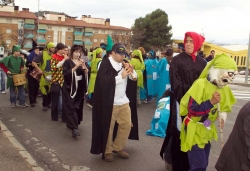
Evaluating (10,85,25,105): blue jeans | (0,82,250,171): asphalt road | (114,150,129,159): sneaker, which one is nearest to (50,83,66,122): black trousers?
(0,82,250,171): asphalt road

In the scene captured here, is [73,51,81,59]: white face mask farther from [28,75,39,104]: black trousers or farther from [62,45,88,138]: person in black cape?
[28,75,39,104]: black trousers

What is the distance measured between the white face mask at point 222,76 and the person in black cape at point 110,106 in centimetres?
166

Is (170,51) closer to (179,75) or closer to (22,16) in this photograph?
(179,75)

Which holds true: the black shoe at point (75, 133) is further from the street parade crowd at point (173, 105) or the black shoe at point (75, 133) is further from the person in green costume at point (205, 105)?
the person in green costume at point (205, 105)

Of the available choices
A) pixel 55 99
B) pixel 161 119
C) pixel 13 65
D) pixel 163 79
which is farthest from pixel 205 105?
pixel 13 65

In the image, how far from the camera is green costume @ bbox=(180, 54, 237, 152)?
3957 millimetres

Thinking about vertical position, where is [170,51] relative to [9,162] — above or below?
above

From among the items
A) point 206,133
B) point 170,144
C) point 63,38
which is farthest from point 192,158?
point 63,38

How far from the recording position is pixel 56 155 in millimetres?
5809

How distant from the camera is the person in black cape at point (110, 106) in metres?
5.29

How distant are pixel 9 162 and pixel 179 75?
114 inches

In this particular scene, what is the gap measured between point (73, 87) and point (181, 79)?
294 centimetres

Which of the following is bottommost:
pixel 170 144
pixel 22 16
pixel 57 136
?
pixel 57 136

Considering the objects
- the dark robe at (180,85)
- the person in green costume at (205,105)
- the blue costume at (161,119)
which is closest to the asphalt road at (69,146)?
the blue costume at (161,119)
